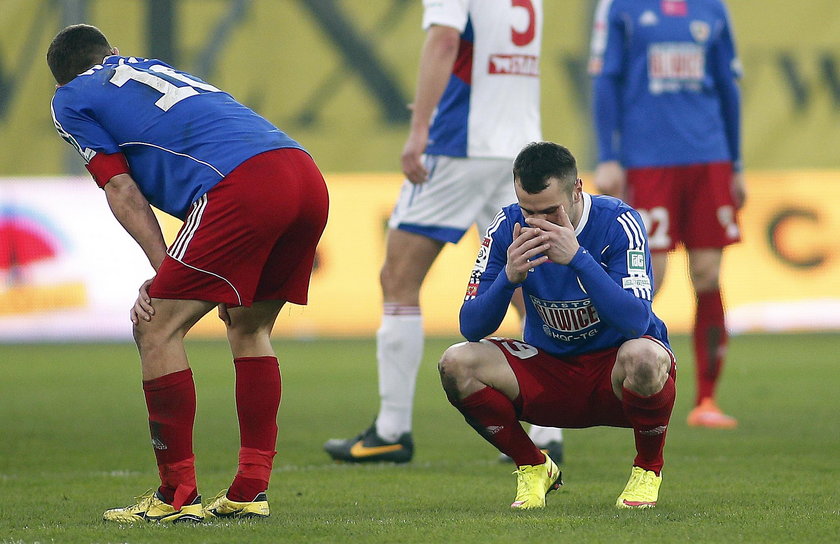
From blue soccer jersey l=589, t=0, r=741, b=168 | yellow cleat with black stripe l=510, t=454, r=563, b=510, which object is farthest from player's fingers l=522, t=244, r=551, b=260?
blue soccer jersey l=589, t=0, r=741, b=168

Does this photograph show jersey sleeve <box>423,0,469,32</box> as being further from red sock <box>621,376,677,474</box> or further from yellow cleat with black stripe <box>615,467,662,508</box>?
yellow cleat with black stripe <box>615,467,662,508</box>

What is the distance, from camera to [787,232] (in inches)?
523

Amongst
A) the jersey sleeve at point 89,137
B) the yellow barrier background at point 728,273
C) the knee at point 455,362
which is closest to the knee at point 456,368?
the knee at point 455,362

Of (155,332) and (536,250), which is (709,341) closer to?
(536,250)

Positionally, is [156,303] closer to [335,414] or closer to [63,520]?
[63,520]

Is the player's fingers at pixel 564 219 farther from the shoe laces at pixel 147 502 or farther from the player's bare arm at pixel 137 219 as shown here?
the shoe laces at pixel 147 502

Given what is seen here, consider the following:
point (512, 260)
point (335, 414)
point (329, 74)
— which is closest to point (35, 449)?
point (335, 414)

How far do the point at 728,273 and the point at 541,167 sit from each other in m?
9.39

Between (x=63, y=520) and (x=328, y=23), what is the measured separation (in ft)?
41.5

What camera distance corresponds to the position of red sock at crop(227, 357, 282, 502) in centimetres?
439

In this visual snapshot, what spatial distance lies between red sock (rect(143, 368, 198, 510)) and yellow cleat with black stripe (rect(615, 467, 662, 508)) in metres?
1.35

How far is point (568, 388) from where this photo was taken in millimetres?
4539

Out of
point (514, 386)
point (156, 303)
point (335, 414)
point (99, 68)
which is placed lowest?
point (335, 414)

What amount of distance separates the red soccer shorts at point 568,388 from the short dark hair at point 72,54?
1616 millimetres
